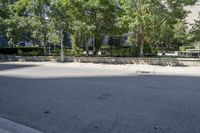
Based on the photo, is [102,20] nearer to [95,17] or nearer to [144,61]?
[95,17]

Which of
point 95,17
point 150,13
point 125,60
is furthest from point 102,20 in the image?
point 150,13

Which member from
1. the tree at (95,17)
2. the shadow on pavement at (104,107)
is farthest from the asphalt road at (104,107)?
the tree at (95,17)

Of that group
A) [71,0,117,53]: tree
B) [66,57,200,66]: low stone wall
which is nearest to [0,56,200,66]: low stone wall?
[66,57,200,66]: low stone wall

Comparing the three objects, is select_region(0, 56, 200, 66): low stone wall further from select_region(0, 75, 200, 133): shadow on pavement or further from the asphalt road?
the asphalt road

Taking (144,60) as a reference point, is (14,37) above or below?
above

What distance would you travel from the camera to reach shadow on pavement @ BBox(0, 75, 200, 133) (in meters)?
5.62

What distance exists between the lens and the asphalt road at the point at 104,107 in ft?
18.4

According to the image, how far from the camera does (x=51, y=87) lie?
10312mm

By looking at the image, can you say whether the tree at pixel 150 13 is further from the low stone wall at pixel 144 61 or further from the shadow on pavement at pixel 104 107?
the shadow on pavement at pixel 104 107

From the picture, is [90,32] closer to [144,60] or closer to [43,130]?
[144,60]

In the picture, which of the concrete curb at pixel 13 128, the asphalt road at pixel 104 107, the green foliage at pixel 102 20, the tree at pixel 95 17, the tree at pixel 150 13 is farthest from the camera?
the tree at pixel 95 17

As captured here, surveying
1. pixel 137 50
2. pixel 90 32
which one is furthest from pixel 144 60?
pixel 90 32

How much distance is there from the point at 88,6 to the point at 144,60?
6338 mm

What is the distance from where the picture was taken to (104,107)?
7.16 m
